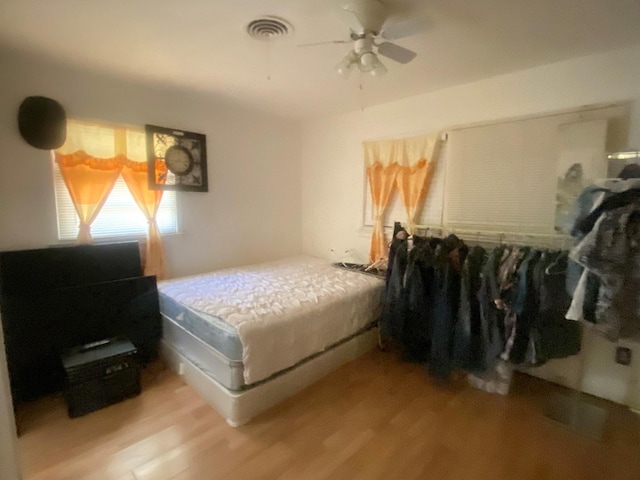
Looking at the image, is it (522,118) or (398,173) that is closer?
(522,118)

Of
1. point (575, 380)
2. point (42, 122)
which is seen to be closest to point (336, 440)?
point (575, 380)

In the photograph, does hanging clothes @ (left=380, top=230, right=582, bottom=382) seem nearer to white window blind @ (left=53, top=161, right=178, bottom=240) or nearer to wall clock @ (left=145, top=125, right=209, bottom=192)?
wall clock @ (left=145, top=125, right=209, bottom=192)

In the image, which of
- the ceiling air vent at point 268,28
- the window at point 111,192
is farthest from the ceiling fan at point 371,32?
the window at point 111,192

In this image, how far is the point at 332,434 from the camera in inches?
77.8

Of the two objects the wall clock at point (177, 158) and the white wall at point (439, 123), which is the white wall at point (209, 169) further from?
the white wall at point (439, 123)

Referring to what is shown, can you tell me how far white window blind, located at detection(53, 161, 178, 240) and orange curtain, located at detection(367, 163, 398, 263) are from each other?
2.10 metres

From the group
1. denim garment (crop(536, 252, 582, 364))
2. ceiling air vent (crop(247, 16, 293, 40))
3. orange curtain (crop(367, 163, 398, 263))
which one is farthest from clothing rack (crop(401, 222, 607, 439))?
ceiling air vent (crop(247, 16, 293, 40))

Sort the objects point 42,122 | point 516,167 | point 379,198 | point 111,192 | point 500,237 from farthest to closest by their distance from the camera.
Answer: point 379,198
point 111,192
point 500,237
point 516,167
point 42,122

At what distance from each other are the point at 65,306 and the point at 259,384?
1570 mm

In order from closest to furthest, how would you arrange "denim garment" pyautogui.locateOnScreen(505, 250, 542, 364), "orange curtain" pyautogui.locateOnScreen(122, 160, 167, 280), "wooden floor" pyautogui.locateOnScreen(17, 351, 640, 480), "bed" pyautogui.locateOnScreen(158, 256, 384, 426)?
"wooden floor" pyautogui.locateOnScreen(17, 351, 640, 480), "bed" pyautogui.locateOnScreen(158, 256, 384, 426), "denim garment" pyautogui.locateOnScreen(505, 250, 542, 364), "orange curtain" pyautogui.locateOnScreen(122, 160, 167, 280)

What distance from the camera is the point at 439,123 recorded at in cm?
304

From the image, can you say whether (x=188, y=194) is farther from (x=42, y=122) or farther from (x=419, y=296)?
(x=419, y=296)

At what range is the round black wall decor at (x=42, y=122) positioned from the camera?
7.78ft

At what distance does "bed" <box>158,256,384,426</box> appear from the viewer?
205 cm
